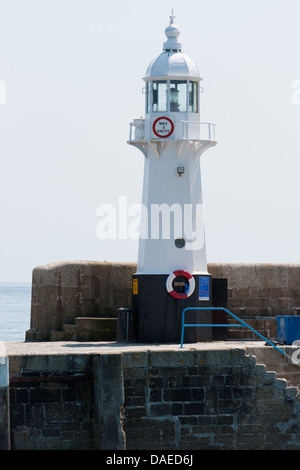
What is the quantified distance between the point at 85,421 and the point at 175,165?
639 cm

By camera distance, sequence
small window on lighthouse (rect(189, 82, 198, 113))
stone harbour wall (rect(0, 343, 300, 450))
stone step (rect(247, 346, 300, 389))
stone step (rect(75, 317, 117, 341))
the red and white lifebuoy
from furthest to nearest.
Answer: small window on lighthouse (rect(189, 82, 198, 113))
stone step (rect(75, 317, 117, 341))
the red and white lifebuoy
stone step (rect(247, 346, 300, 389))
stone harbour wall (rect(0, 343, 300, 450))

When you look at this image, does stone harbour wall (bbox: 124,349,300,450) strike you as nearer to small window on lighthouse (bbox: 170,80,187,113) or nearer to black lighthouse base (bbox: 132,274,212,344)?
black lighthouse base (bbox: 132,274,212,344)

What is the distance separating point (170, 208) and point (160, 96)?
2389 mm

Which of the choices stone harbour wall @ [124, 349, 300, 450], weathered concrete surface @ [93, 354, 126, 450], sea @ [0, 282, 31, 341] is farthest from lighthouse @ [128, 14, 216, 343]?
sea @ [0, 282, 31, 341]

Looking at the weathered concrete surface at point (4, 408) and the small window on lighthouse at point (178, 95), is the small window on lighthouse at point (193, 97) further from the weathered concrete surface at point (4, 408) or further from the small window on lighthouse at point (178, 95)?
the weathered concrete surface at point (4, 408)

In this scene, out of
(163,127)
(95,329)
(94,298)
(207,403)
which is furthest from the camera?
(94,298)

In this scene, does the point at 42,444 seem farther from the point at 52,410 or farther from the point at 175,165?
the point at 175,165

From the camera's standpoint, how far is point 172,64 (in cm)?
2645

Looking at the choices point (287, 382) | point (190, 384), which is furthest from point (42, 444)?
point (287, 382)

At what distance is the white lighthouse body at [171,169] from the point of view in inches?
1028

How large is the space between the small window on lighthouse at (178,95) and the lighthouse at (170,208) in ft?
0.05

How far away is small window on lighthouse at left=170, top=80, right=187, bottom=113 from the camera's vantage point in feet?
86.7

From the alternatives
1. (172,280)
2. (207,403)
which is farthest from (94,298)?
(207,403)

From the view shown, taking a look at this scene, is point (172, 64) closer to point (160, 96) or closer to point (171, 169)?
point (160, 96)
